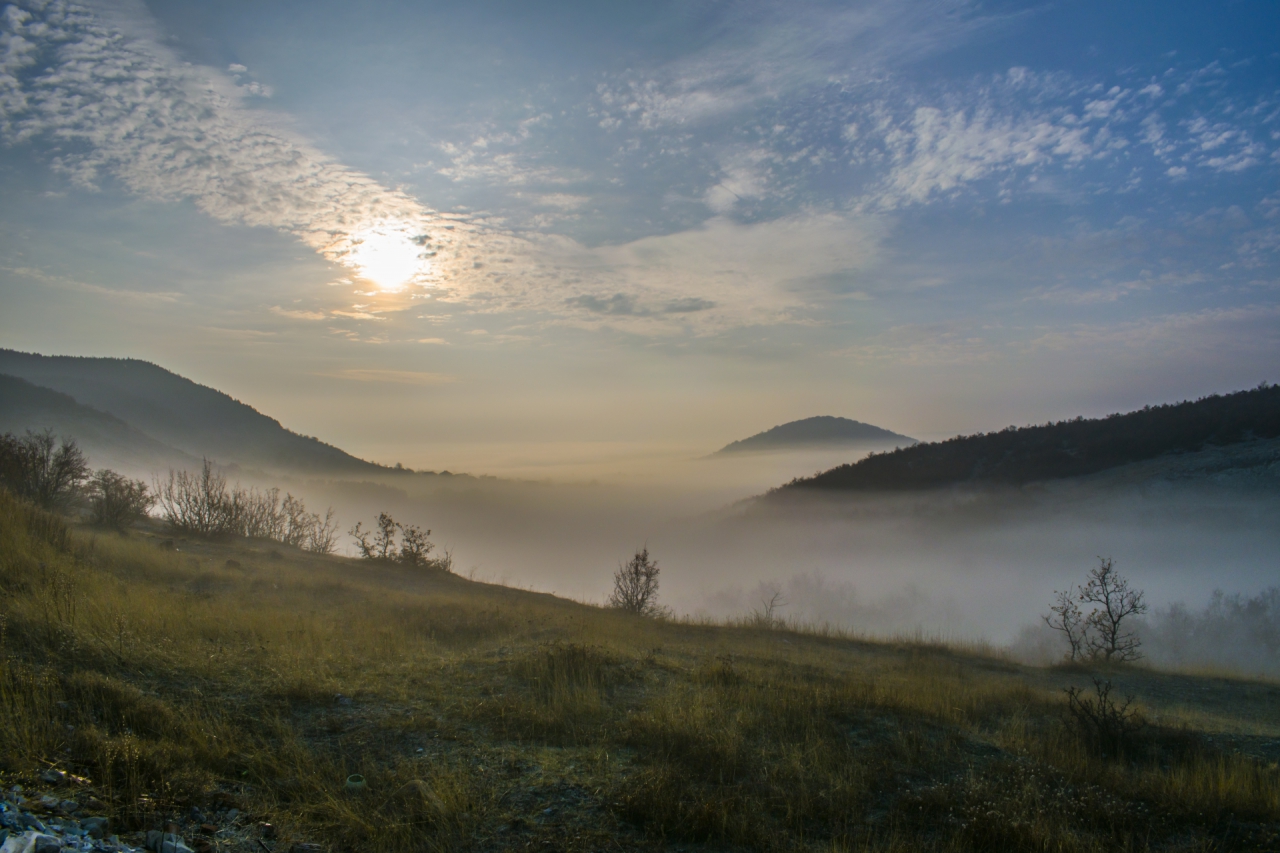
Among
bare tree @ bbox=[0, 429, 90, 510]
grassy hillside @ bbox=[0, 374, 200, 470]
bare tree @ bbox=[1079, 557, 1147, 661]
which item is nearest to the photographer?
bare tree @ bbox=[1079, 557, 1147, 661]

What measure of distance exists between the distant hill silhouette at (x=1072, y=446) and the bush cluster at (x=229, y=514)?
49593 mm

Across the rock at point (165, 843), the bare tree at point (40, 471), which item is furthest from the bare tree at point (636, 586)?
the rock at point (165, 843)

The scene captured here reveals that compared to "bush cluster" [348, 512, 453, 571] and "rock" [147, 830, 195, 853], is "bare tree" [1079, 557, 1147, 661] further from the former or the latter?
Result: "bush cluster" [348, 512, 453, 571]

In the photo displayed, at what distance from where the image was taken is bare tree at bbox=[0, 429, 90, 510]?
61.0 feet

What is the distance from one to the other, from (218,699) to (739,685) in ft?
18.9

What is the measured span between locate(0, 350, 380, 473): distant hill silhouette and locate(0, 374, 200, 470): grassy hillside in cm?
2114

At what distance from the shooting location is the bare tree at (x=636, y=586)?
21797 mm

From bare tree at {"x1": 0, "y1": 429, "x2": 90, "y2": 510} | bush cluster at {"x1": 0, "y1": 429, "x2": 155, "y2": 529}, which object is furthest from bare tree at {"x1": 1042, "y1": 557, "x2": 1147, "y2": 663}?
bare tree at {"x1": 0, "y1": 429, "x2": 90, "y2": 510}

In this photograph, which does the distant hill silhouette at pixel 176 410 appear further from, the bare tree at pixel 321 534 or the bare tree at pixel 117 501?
the bare tree at pixel 117 501

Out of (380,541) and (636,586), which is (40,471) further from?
(636,586)

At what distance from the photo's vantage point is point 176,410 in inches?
5123

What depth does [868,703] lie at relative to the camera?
7434 mm

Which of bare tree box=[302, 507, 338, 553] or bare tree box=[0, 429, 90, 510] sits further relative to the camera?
bare tree box=[302, 507, 338, 553]

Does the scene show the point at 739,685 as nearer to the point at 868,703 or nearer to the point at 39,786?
the point at 868,703
